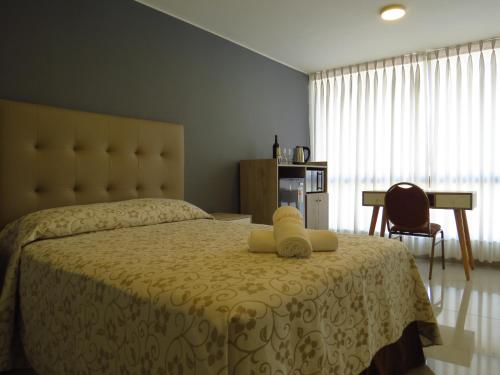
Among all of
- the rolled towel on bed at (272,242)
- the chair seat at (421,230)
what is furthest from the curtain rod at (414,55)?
the rolled towel on bed at (272,242)

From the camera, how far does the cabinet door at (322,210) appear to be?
3.88 m

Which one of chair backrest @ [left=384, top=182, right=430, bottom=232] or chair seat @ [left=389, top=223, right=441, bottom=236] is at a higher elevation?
chair backrest @ [left=384, top=182, right=430, bottom=232]

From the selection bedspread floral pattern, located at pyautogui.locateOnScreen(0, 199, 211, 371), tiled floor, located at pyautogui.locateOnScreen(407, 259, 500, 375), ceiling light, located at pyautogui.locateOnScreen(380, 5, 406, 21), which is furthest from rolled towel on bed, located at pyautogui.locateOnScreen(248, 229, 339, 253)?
ceiling light, located at pyautogui.locateOnScreen(380, 5, 406, 21)

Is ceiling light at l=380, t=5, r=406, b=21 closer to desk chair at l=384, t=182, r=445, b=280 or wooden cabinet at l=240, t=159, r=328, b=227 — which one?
desk chair at l=384, t=182, r=445, b=280

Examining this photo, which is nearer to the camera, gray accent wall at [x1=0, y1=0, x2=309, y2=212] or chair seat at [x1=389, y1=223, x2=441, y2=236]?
gray accent wall at [x1=0, y1=0, x2=309, y2=212]

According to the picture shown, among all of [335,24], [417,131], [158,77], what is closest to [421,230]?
[417,131]

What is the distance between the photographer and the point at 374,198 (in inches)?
140

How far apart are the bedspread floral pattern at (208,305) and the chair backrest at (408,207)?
150cm

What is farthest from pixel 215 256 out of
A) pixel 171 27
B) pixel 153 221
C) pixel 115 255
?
pixel 171 27

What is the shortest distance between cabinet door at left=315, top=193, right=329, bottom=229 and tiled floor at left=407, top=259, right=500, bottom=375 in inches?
43.5

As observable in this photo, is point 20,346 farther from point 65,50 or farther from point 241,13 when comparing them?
point 241,13

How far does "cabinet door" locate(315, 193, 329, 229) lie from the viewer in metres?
3.88

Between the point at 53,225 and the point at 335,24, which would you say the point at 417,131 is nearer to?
the point at 335,24

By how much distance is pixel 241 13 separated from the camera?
286 cm
